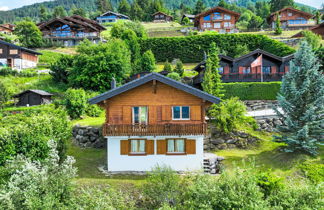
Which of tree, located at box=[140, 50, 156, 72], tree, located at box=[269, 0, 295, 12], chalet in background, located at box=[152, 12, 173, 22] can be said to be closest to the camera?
tree, located at box=[140, 50, 156, 72]

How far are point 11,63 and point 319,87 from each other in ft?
160

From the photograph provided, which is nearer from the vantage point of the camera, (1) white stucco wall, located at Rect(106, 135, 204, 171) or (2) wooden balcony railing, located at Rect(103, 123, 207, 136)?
(2) wooden balcony railing, located at Rect(103, 123, 207, 136)

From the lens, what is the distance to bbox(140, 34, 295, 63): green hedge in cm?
6056

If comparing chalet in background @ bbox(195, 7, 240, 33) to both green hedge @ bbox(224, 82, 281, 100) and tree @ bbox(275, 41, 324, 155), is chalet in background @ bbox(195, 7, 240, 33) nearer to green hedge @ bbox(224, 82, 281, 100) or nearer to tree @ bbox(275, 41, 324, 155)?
green hedge @ bbox(224, 82, 281, 100)

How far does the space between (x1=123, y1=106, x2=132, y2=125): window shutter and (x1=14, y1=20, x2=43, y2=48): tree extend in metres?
56.4

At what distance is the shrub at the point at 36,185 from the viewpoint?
48.2 feet

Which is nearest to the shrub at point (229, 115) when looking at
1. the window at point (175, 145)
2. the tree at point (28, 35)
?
the window at point (175, 145)

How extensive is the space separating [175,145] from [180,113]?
224 cm

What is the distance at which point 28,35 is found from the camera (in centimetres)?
7012

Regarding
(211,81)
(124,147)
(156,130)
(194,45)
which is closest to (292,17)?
(194,45)

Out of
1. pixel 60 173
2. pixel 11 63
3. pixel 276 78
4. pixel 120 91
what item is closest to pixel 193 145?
pixel 120 91

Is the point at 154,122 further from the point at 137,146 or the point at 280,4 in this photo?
the point at 280,4

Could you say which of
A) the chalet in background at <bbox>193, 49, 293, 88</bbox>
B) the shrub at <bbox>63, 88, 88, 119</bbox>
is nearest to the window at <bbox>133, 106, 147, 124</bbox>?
the shrub at <bbox>63, 88, 88, 119</bbox>

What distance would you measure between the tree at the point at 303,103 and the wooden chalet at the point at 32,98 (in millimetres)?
26350
